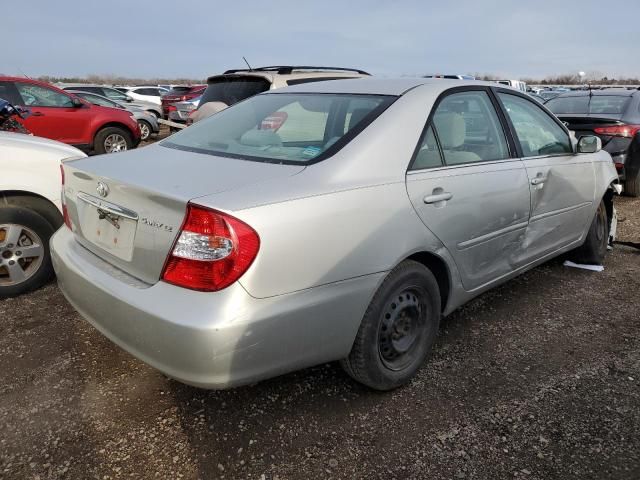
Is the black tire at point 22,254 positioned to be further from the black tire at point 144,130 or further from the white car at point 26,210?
the black tire at point 144,130

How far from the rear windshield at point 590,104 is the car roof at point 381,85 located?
5.12 metres

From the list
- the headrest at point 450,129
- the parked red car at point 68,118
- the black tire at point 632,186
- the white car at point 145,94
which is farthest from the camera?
the white car at point 145,94

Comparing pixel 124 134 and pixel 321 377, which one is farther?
pixel 124 134

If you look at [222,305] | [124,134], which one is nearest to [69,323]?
[222,305]

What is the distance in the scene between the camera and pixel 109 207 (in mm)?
2234

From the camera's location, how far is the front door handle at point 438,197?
2.46 metres

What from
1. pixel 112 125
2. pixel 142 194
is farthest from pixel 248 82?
pixel 112 125

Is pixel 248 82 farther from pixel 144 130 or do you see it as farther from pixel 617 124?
pixel 144 130

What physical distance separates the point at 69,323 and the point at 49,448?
1.25 m

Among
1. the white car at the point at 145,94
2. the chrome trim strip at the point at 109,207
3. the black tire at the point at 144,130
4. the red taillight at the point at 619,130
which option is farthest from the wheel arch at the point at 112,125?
the white car at the point at 145,94

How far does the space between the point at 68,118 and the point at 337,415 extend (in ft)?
29.8

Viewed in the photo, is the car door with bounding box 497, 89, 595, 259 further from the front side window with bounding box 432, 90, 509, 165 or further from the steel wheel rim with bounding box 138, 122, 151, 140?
the steel wheel rim with bounding box 138, 122, 151, 140

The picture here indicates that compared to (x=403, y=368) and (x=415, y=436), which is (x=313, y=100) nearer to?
(x=403, y=368)

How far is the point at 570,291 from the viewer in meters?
3.91
